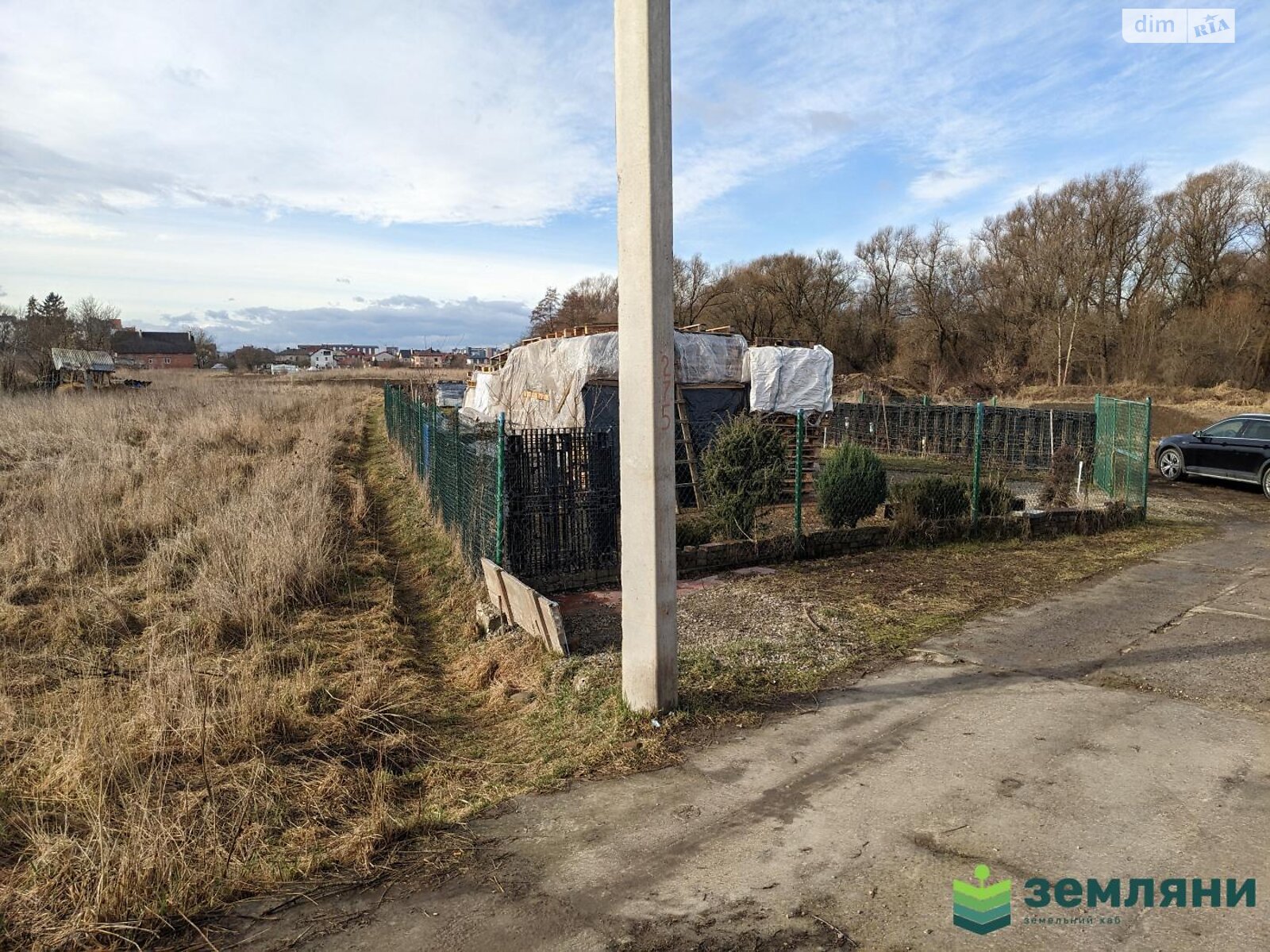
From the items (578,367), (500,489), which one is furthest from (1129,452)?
(500,489)

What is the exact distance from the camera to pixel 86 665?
6.10 m

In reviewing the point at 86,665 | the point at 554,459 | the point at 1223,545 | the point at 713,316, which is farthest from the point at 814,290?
the point at 86,665

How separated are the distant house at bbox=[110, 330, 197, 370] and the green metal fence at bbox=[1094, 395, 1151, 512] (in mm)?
114030

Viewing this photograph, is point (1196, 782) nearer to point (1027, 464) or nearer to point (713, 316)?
point (1027, 464)

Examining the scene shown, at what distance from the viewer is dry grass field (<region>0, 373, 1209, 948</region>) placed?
11.8ft

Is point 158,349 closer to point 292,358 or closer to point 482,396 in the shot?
point 292,358

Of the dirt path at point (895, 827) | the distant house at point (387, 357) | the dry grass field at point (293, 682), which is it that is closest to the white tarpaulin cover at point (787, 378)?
Result: the dry grass field at point (293, 682)

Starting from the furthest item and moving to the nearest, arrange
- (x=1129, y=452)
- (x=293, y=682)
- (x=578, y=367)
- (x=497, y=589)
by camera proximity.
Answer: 1. (x=578, y=367)
2. (x=1129, y=452)
3. (x=497, y=589)
4. (x=293, y=682)

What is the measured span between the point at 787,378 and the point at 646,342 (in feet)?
37.1

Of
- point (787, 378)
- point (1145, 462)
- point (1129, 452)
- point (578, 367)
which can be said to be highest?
point (578, 367)

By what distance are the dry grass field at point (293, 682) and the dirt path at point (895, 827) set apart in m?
0.36

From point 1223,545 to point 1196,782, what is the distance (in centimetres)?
861

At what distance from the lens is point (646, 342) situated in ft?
15.3

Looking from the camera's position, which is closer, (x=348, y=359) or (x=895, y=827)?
(x=895, y=827)
